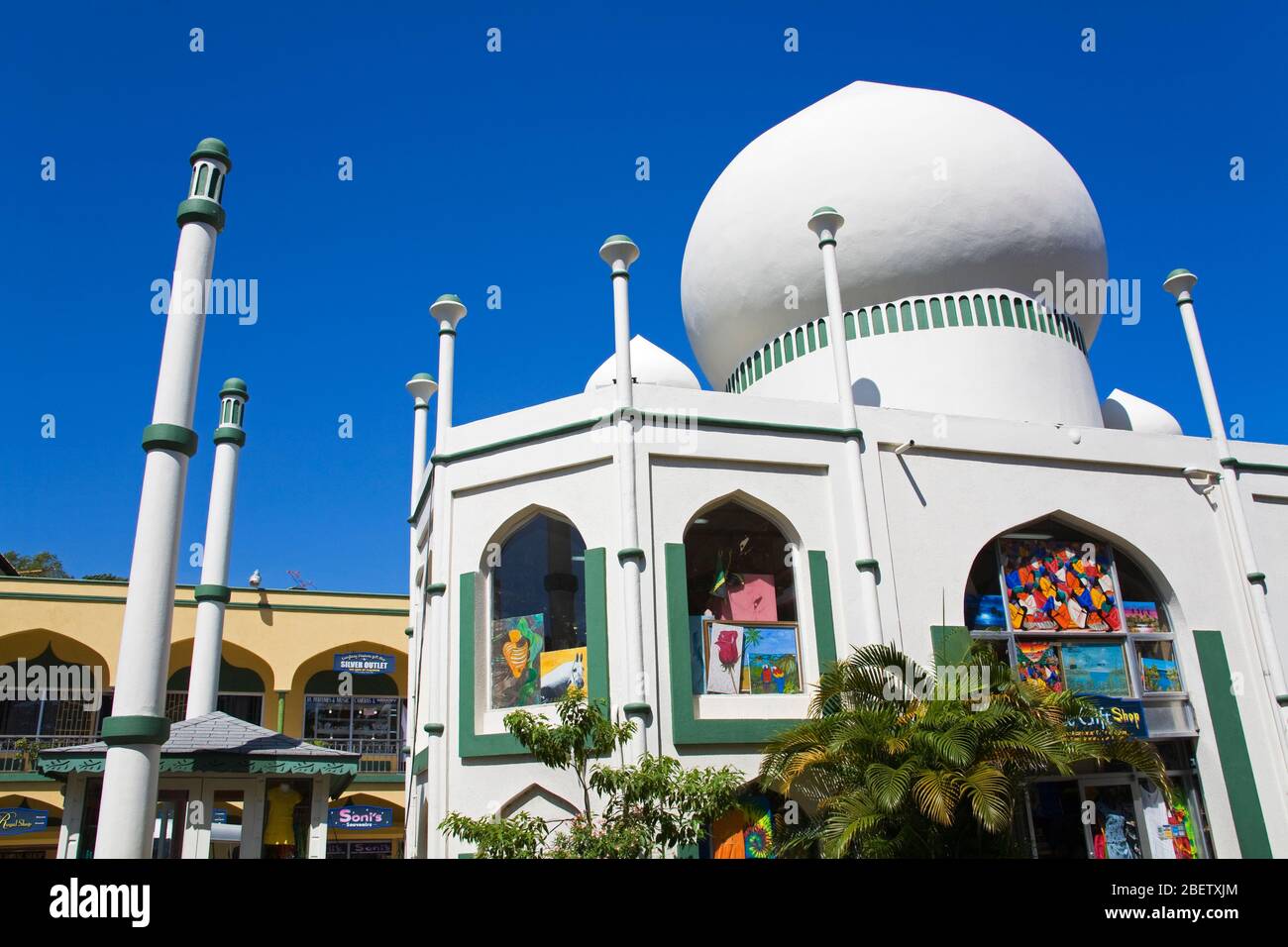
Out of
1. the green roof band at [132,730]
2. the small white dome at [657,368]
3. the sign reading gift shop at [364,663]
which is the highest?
the small white dome at [657,368]

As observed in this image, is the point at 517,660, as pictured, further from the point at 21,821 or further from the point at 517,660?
the point at 21,821

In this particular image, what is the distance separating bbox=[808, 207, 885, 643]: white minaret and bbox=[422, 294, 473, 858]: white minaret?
4.79m

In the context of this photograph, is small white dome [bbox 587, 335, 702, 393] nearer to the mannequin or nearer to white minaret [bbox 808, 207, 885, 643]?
white minaret [bbox 808, 207, 885, 643]

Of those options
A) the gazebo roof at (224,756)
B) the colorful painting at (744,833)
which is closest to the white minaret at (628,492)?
the colorful painting at (744,833)

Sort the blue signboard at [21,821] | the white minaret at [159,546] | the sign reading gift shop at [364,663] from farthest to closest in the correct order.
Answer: the sign reading gift shop at [364,663], the blue signboard at [21,821], the white minaret at [159,546]

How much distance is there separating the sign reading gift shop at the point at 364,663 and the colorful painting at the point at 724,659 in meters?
14.4

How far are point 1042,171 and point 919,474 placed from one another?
692 cm

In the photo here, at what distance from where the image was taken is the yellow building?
23.2 m

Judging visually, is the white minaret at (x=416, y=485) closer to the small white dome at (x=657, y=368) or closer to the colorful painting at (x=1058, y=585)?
the small white dome at (x=657, y=368)

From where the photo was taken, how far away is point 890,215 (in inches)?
673

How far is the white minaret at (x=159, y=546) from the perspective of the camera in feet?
32.1
